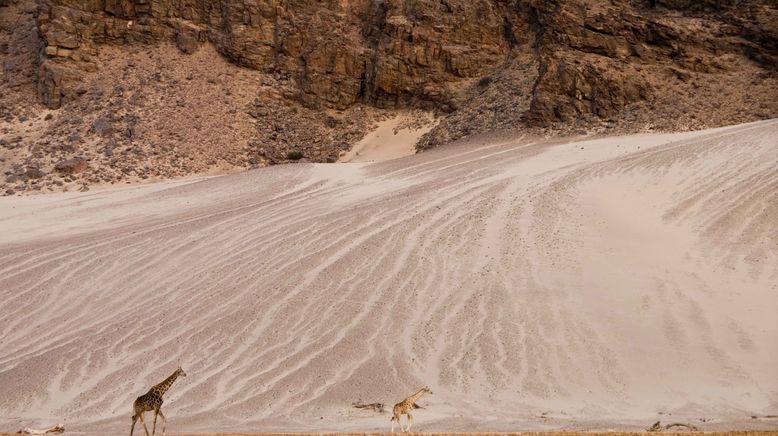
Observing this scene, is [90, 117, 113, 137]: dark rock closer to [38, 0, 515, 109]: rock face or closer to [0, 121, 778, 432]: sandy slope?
[38, 0, 515, 109]: rock face

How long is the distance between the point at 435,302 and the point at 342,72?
25760 millimetres

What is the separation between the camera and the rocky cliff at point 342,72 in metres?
30.1

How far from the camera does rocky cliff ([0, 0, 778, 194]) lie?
1184 inches

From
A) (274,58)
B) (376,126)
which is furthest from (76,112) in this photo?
(376,126)

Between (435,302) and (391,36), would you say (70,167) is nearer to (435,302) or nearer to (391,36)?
(391,36)

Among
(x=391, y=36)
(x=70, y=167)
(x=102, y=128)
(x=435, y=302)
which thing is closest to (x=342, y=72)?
(x=391, y=36)

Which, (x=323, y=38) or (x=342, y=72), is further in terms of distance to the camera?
(x=323, y=38)

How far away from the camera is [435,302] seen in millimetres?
13672

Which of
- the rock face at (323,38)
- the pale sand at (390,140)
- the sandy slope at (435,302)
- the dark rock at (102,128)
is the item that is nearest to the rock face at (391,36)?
the rock face at (323,38)

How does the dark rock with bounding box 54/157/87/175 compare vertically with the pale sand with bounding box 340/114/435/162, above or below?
below

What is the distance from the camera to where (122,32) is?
3838 centimetres

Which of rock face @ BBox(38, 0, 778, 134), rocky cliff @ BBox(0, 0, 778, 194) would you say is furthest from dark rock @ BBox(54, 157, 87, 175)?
rock face @ BBox(38, 0, 778, 134)

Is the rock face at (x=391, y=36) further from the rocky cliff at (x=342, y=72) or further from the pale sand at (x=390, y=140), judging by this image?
the pale sand at (x=390, y=140)

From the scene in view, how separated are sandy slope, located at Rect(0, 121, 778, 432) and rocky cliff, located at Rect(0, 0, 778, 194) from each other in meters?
8.68
